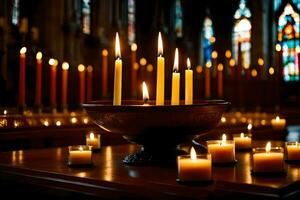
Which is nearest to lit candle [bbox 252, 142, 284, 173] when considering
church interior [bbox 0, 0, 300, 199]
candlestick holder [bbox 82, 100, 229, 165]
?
church interior [bbox 0, 0, 300, 199]

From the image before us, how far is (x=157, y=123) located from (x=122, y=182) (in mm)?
309

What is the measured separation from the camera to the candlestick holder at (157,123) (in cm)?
158

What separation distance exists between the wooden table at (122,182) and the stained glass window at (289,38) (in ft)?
38.8

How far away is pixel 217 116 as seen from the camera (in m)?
1.69

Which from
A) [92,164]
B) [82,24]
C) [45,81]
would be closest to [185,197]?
[92,164]

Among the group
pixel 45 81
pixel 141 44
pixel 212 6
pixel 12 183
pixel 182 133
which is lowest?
pixel 12 183

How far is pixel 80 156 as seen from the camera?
1675mm

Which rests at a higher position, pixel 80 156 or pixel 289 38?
pixel 289 38

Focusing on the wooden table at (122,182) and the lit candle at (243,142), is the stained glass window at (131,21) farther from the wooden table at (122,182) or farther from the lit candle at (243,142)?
the wooden table at (122,182)

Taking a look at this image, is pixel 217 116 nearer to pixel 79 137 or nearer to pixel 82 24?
pixel 79 137

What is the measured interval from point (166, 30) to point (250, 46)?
2.54 m

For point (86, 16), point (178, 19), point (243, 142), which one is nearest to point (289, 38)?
point (178, 19)

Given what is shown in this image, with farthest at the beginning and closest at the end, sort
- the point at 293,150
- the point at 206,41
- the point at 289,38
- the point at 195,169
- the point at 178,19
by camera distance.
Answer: the point at 206,41 < the point at 178,19 < the point at 289,38 < the point at 293,150 < the point at 195,169

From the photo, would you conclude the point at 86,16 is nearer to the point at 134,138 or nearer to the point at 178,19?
the point at 178,19
